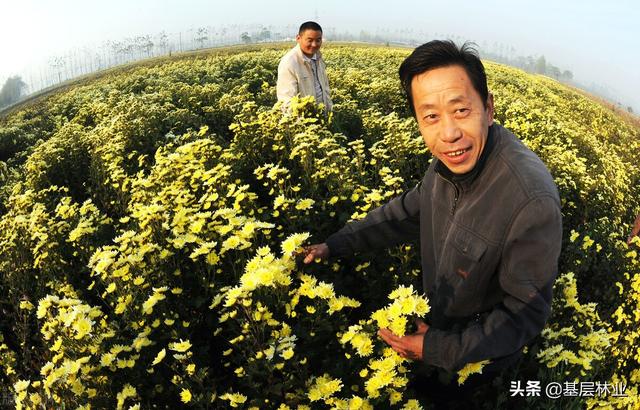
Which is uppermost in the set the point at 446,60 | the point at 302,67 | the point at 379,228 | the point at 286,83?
the point at 446,60

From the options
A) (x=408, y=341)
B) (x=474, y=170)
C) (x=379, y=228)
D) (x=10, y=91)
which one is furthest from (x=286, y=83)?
(x=10, y=91)

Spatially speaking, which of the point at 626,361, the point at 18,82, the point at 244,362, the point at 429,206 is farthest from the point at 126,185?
the point at 18,82

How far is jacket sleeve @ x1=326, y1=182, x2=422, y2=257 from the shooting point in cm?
282

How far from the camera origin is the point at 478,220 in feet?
6.61

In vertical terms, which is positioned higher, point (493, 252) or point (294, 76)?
point (294, 76)

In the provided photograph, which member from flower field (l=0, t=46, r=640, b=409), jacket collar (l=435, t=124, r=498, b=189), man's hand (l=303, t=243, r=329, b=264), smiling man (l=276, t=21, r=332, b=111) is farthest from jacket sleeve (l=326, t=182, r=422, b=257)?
smiling man (l=276, t=21, r=332, b=111)

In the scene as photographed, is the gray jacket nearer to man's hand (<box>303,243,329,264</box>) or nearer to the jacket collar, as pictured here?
the jacket collar

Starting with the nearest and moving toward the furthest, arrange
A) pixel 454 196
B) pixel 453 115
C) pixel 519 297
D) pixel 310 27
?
pixel 519 297
pixel 453 115
pixel 454 196
pixel 310 27

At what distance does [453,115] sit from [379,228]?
1.08m

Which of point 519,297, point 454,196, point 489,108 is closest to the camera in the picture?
point 519,297

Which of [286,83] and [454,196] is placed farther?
[286,83]

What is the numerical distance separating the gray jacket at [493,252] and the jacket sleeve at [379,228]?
38 centimetres

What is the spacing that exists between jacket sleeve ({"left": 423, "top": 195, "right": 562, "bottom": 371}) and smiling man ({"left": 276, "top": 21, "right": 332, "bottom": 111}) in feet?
16.3

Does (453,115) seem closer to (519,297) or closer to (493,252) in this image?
(493,252)
